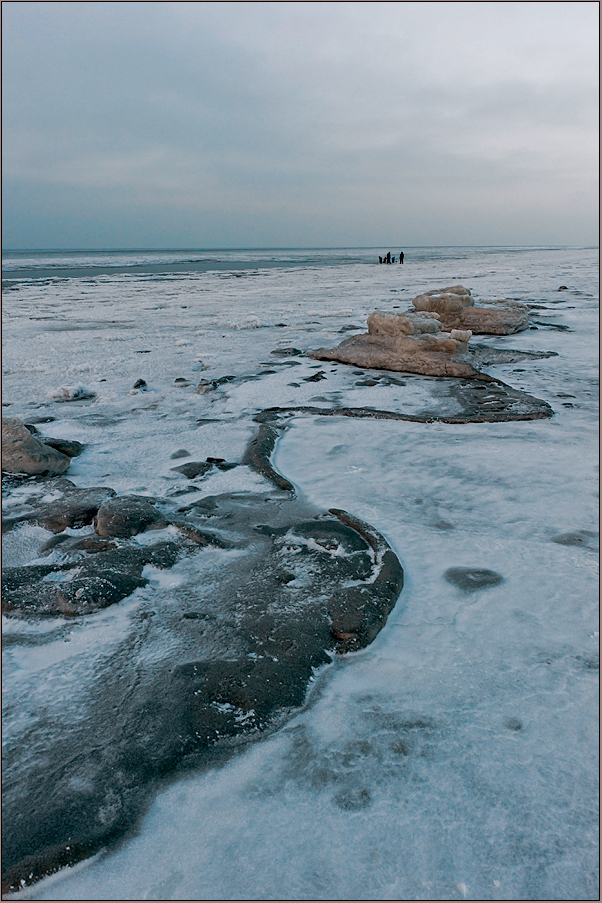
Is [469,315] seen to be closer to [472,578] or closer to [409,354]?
[409,354]

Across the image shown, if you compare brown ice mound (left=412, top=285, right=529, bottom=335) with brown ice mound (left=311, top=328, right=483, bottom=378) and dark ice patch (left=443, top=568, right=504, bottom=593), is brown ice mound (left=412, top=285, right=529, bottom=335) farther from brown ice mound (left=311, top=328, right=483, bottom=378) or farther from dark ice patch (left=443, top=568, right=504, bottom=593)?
dark ice patch (left=443, top=568, right=504, bottom=593)

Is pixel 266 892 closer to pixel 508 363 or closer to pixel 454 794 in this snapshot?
pixel 454 794

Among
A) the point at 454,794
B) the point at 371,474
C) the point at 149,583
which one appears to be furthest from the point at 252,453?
the point at 454,794

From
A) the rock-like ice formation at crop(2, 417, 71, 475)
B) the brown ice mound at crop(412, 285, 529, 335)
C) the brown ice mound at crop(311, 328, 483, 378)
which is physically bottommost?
the rock-like ice formation at crop(2, 417, 71, 475)

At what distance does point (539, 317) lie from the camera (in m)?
12.3

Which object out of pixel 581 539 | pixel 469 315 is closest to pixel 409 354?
pixel 469 315

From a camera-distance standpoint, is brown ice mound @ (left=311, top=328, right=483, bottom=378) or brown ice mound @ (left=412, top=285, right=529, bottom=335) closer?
brown ice mound @ (left=311, top=328, right=483, bottom=378)

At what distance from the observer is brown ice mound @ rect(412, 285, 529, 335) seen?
1066cm

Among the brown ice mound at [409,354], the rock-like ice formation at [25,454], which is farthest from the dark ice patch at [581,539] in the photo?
the brown ice mound at [409,354]

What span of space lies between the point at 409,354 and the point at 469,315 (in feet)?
12.4

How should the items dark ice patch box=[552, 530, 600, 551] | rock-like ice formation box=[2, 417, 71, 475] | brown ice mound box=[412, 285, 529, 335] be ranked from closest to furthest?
dark ice patch box=[552, 530, 600, 551] → rock-like ice formation box=[2, 417, 71, 475] → brown ice mound box=[412, 285, 529, 335]

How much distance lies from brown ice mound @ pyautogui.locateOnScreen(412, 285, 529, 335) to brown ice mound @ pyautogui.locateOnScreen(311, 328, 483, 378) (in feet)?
7.30

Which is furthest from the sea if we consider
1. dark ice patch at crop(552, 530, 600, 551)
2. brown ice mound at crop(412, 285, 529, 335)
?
brown ice mound at crop(412, 285, 529, 335)

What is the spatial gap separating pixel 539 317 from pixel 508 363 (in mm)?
4840
